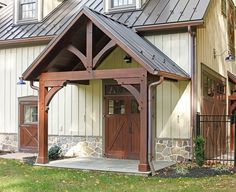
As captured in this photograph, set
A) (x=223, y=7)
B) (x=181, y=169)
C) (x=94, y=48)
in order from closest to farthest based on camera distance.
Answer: (x=181, y=169), (x=94, y=48), (x=223, y=7)

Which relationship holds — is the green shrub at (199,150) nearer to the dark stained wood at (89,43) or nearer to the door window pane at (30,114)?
the dark stained wood at (89,43)

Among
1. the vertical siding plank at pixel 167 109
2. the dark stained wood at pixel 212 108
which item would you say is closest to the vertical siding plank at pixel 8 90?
the vertical siding plank at pixel 167 109

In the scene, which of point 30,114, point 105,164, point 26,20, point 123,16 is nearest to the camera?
point 105,164

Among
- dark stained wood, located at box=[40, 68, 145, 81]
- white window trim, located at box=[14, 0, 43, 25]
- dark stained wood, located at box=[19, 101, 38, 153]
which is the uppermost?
white window trim, located at box=[14, 0, 43, 25]

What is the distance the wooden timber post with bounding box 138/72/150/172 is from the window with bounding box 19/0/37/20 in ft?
26.1

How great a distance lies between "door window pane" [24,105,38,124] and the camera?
16050mm

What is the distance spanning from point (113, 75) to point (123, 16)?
413 cm

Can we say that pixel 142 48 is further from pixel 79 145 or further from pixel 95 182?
pixel 79 145

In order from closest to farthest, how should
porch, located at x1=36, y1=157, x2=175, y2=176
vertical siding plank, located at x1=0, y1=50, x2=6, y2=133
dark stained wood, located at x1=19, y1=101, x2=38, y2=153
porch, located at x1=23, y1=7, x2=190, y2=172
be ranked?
porch, located at x1=23, y1=7, x2=190, y2=172
porch, located at x1=36, y1=157, x2=175, y2=176
dark stained wood, located at x1=19, y1=101, x2=38, y2=153
vertical siding plank, located at x1=0, y1=50, x2=6, y2=133

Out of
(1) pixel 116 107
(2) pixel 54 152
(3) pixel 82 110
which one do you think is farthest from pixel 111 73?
(2) pixel 54 152

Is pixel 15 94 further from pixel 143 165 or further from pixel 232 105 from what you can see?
pixel 232 105

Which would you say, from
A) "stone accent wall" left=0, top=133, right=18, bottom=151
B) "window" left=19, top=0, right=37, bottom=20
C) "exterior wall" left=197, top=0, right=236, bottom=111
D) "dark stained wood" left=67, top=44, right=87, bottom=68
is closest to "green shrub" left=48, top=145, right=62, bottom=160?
"stone accent wall" left=0, top=133, right=18, bottom=151

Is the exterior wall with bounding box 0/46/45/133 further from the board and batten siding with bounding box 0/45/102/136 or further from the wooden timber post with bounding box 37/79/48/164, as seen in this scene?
the wooden timber post with bounding box 37/79/48/164

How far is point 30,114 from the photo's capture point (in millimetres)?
16156
